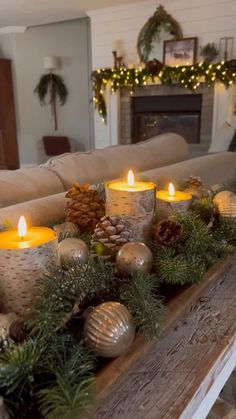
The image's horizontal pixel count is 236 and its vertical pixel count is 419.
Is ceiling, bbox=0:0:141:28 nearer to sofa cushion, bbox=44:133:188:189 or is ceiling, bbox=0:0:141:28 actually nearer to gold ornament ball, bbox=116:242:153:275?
sofa cushion, bbox=44:133:188:189

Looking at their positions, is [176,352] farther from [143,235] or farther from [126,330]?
[143,235]

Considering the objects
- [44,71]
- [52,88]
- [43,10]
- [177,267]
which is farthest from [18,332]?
[44,71]

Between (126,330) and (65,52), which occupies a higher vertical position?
(65,52)

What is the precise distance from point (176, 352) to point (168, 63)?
4.51 meters

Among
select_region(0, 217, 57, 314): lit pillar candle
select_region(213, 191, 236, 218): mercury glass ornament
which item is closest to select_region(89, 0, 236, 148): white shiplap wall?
select_region(213, 191, 236, 218): mercury glass ornament

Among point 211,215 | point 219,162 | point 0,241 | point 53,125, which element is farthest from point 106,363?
point 53,125

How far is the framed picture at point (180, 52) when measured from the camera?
14.2 ft

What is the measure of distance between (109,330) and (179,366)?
0.15m

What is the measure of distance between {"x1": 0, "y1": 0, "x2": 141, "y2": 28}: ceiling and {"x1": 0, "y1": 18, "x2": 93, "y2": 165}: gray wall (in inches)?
9.2

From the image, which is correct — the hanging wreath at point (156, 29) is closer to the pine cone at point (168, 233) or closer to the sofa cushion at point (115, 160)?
the sofa cushion at point (115, 160)

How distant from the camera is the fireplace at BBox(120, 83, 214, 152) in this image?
4.49 m

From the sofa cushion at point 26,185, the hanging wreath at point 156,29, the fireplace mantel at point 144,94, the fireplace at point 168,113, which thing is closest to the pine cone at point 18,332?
the sofa cushion at point 26,185

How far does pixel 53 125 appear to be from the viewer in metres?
5.81

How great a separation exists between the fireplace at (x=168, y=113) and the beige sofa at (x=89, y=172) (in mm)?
2551
